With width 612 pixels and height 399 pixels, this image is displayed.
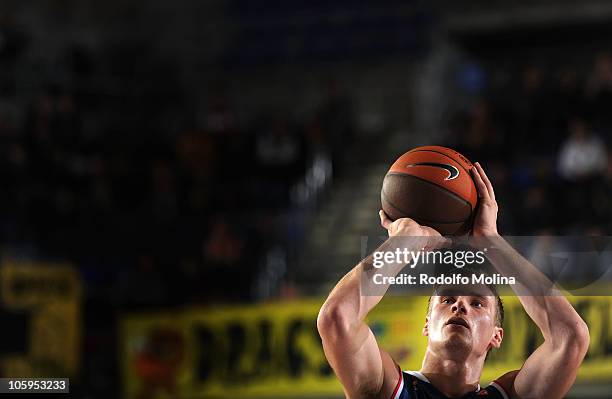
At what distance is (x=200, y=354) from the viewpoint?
32.2 feet

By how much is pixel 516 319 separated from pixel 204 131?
848 cm

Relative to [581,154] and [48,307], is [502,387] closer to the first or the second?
[48,307]

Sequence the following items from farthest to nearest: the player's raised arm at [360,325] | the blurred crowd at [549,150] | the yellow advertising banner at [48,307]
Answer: the blurred crowd at [549,150], the yellow advertising banner at [48,307], the player's raised arm at [360,325]

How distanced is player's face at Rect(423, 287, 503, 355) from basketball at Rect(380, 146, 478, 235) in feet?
0.76

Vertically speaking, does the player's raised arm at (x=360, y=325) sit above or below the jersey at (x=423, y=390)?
above

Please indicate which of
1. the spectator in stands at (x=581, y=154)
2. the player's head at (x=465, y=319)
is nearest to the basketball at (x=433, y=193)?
the player's head at (x=465, y=319)

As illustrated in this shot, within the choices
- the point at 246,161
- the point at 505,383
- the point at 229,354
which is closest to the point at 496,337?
the point at 505,383

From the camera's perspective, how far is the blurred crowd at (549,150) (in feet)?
34.0

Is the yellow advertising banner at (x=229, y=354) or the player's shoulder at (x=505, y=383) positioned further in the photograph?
the yellow advertising banner at (x=229, y=354)

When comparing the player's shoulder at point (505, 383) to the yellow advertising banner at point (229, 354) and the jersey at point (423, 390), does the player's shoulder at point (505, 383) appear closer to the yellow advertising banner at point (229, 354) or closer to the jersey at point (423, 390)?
the jersey at point (423, 390)

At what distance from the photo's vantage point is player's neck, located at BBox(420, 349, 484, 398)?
3555mm

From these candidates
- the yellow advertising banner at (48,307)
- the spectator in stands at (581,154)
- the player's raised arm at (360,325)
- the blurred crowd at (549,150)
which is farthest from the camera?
the spectator in stands at (581,154)

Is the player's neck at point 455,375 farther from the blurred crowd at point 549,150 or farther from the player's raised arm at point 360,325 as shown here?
the blurred crowd at point 549,150

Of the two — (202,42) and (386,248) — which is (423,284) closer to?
(386,248)
